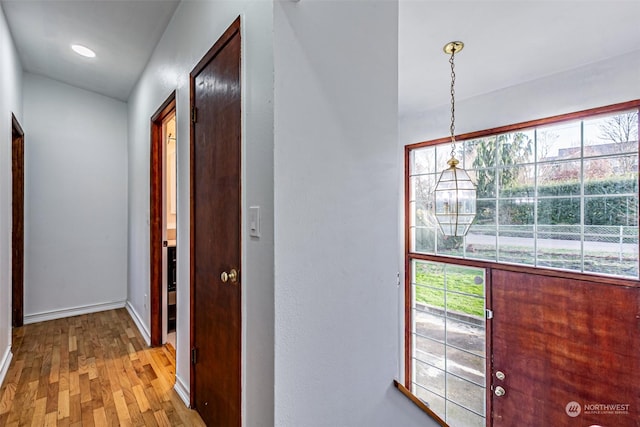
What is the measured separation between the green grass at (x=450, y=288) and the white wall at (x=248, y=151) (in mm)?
2545

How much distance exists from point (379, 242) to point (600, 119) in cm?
219

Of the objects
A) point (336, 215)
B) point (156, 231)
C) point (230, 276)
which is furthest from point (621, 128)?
point (156, 231)

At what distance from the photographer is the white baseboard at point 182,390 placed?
1.85 meters

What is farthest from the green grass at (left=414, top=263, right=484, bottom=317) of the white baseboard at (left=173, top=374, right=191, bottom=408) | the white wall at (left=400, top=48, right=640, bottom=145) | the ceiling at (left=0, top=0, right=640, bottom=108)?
the white baseboard at (left=173, top=374, right=191, bottom=408)

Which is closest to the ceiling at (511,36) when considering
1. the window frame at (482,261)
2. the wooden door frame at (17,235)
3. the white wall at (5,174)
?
the window frame at (482,261)

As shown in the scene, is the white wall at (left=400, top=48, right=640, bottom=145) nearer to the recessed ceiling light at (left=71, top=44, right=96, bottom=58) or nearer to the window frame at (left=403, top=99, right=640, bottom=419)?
the window frame at (left=403, top=99, right=640, bottom=419)

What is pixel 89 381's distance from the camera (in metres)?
2.10

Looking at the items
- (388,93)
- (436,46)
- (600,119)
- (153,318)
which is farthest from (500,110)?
(153,318)

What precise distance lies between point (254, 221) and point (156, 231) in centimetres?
191

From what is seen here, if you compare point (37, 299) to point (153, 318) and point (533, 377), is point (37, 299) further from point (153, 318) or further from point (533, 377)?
point (533, 377)

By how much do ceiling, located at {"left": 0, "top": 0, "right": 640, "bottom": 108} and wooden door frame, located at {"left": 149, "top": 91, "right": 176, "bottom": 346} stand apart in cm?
74

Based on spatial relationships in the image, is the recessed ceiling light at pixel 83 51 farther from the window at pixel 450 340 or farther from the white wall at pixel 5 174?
the window at pixel 450 340

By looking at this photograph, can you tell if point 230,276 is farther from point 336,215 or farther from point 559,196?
point 559,196

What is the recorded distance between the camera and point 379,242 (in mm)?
1333
